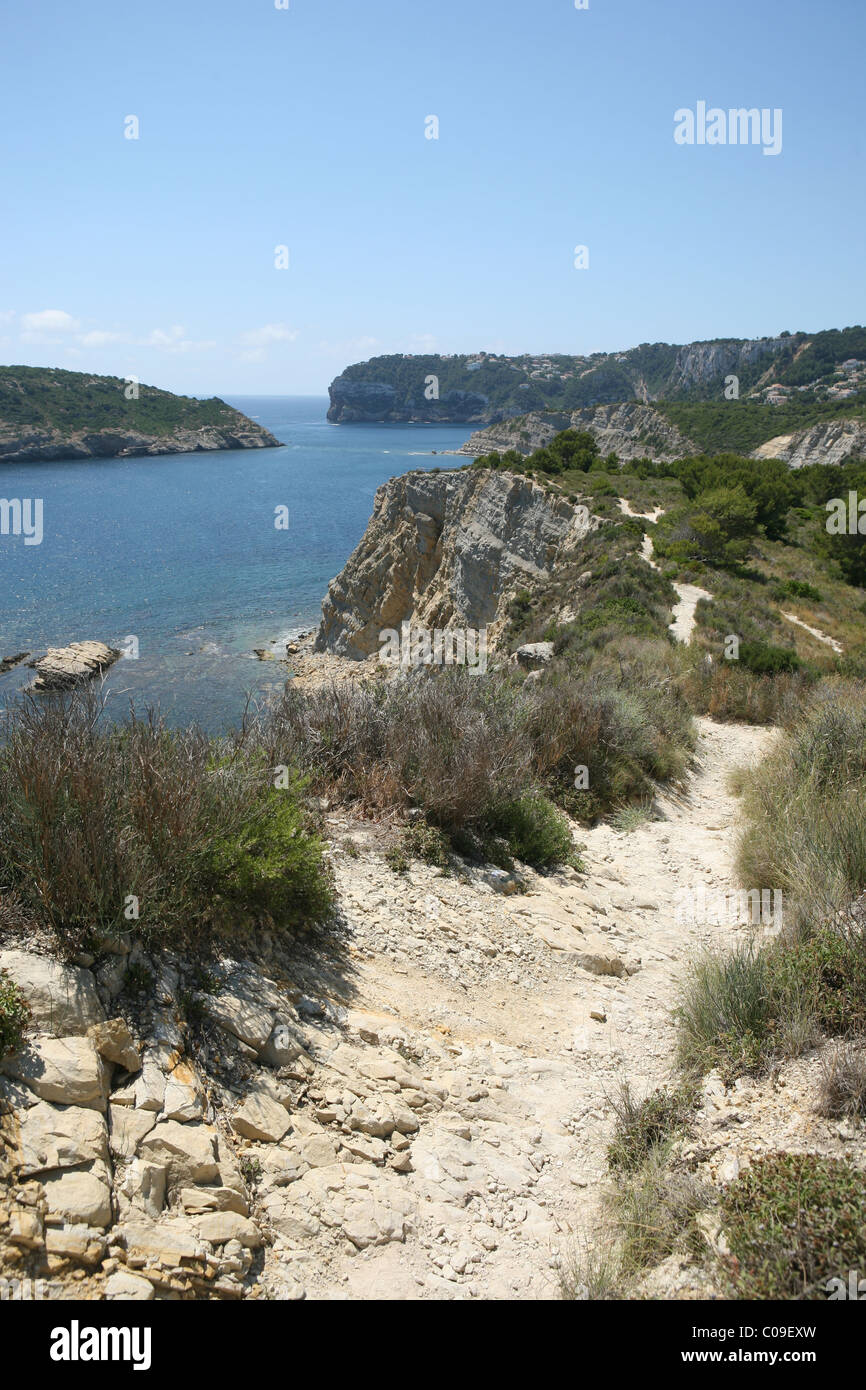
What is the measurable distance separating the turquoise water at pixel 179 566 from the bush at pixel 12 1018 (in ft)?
16.8

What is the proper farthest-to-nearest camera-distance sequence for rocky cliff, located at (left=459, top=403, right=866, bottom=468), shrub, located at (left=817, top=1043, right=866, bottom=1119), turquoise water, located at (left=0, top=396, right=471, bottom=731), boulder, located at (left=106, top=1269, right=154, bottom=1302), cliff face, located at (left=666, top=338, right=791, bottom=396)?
cliff face, located at (left=666, top=338, right=791, bottom=396)
rocky cliff, located at (left=459, top=403, right=866, bottom=468)
turquoise water, located at (left=0, top=396, right=471, bottom=731)
shrub, located at (left=817, top=1043, right=866, bottom=1119)
boulder, located at (left=106, top=1269, right=154, bottom=1302)

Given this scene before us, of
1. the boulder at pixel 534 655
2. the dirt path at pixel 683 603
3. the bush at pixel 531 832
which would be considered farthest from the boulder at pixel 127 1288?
the dirt path at pixel 683 603

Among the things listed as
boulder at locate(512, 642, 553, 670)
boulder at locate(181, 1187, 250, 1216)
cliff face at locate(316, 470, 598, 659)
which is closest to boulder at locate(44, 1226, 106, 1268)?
boulder at locate(181, 1187, 250, 1216)

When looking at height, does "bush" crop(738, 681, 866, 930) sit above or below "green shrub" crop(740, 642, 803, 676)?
below

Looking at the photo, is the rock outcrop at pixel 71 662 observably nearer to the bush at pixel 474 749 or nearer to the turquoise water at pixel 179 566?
the turquoise water at pixel 179 566

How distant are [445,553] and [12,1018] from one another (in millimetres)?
32653

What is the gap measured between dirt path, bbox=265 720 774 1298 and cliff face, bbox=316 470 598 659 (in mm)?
22985

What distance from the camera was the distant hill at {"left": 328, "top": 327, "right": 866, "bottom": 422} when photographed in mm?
93250

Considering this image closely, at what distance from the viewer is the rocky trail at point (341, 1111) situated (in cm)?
270

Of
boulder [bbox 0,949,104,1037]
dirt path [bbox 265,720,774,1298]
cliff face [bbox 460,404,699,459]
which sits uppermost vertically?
cliff face [bbox 460,404,699,459]

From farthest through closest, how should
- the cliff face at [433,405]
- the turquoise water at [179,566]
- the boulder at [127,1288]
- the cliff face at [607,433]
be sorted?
the cliff face at [433,405] < the cliff face at [607,433] < the turquoise water at [179,566] < the boulder at [127,1288]

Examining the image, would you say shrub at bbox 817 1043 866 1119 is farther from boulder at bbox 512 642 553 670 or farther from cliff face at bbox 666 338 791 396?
cliff face at bbox 666 338 791 396

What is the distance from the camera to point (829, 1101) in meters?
3.31

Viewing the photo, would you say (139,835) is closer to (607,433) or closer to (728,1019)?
(728,1019)
